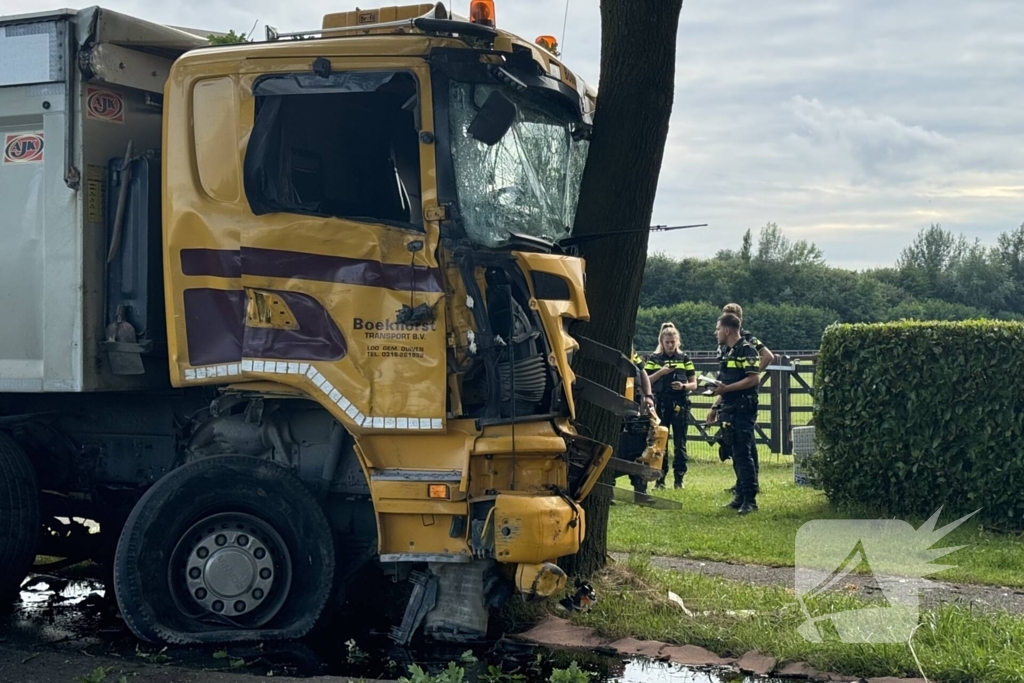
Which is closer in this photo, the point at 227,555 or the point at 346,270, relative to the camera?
the point at 346,270

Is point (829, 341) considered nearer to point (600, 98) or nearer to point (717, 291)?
point (600, 98)

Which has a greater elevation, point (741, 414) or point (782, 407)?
point (741, 414)

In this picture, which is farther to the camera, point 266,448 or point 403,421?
point 266,448

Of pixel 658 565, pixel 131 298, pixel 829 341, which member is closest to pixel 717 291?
pixel 829 341

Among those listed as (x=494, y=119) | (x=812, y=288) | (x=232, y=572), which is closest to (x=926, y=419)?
(x=494, y=119)

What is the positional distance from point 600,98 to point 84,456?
3.93 m

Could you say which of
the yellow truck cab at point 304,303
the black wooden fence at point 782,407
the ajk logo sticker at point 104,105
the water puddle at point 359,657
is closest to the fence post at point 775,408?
the black wooden fence at point 782,407

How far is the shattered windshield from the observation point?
567cm

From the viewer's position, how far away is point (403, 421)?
5629 millimetres

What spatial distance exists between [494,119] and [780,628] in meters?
3.07

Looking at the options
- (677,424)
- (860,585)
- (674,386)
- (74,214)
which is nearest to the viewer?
(74,214)

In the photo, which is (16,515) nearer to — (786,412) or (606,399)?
(606,399)

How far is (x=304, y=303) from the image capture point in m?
5.77

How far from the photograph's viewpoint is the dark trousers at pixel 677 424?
1286 centimetres
